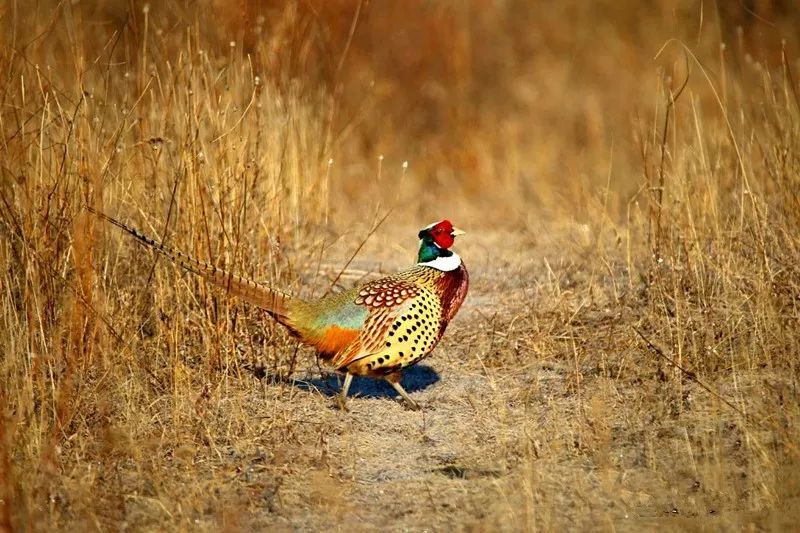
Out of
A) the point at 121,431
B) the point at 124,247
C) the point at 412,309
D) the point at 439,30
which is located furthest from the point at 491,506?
the point at 439,30

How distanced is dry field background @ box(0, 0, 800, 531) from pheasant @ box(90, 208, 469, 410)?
20 cm

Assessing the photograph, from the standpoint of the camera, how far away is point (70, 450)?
4301mm

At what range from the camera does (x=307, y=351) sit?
224 inches

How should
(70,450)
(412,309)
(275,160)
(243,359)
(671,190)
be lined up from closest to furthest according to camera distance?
(70,450)
(412,309)
(243,359)
(671,190)
(275,160)

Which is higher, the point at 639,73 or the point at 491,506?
the point at 639,73

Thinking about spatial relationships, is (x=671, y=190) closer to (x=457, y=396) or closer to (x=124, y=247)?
(x=457, y=396)

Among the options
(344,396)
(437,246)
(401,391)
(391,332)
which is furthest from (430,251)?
(344,396)

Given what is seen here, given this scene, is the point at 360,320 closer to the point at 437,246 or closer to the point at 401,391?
the point at 401,391

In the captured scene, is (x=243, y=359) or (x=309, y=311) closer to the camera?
(x=309, y=311)

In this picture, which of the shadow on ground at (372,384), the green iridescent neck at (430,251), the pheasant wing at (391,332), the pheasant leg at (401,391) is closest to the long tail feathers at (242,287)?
the pheasant wing at (391,332)

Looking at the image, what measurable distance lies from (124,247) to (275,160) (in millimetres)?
1352

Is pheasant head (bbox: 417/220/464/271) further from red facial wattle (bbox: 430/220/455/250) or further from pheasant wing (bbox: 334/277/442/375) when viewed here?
pheasant wing (bbox: 334/277/442/375)

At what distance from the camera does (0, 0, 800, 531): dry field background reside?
3.97m

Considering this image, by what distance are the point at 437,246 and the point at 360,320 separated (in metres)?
0.58
